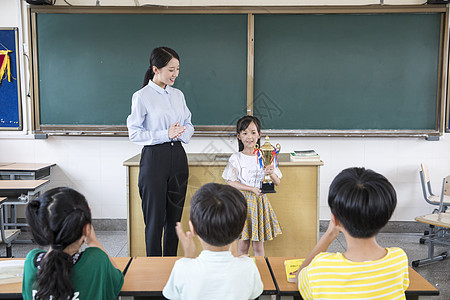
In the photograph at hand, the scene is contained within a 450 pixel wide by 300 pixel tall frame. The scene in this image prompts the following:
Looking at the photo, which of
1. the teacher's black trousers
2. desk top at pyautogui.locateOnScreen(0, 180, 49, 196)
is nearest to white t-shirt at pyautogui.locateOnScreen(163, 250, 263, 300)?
the teacher's black trousers

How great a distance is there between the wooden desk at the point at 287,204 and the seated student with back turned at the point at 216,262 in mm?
1845

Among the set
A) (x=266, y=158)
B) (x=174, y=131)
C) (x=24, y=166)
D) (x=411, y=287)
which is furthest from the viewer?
(x=24, y=166)

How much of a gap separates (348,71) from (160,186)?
A: 2.62m

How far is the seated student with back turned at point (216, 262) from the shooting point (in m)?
1.30

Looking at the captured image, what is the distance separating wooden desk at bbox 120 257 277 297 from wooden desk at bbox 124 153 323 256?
1427 millimetres

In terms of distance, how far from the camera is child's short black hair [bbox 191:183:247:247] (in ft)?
4.37

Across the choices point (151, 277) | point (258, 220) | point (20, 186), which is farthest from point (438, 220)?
point (20, 186)

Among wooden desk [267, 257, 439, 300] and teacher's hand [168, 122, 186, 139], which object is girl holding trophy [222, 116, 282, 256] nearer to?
teacher's hand [168, 122, 186, 139]

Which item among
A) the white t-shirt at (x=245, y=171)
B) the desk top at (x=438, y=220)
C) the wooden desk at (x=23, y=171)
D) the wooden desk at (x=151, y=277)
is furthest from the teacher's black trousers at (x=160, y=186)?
the desk top at (x=438, y=220)

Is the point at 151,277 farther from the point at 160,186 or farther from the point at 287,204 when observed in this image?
the point at 287,204

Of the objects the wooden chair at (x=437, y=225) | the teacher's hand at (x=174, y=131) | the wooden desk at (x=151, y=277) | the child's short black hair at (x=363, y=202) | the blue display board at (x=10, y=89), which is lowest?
the wooden chair at (x=437, y=225)

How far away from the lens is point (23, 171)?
4168mm

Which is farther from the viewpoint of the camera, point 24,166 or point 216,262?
point 24,166

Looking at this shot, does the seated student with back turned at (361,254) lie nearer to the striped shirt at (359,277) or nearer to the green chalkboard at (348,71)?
the striped shirt at (359,277)
